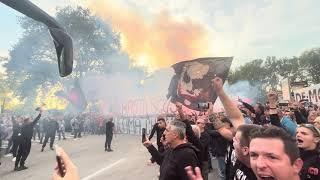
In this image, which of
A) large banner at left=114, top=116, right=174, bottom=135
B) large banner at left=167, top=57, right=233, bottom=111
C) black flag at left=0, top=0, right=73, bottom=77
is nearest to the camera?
black flag at left=0, top=0, right=73, bottom=77

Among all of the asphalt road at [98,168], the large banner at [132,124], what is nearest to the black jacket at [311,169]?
the asphalt road at [98,168]

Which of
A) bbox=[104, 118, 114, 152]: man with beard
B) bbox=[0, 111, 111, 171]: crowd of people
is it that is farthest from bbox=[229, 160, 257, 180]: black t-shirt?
bbox=[104, 118, 114, 152]: man with beard

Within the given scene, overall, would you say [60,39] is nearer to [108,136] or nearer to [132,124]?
[108,136]

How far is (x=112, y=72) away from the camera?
51562 millimetres

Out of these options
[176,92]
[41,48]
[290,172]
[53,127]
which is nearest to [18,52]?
[41,48]

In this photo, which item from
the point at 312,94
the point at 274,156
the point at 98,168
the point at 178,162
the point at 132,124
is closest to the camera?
the point at 274,156

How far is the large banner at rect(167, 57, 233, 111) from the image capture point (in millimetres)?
11578

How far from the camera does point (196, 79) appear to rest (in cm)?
1198

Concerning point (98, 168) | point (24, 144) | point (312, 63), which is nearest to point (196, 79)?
point (98, 168)

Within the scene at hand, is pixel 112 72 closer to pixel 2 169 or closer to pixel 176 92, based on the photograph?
pixel 2 169

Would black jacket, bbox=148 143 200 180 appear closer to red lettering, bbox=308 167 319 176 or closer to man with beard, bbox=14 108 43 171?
red lettering, bbox=308 167 319 176

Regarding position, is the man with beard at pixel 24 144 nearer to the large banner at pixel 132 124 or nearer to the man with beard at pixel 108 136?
the man with beard at pixel 108 136

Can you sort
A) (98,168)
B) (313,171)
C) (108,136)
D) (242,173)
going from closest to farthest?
1. (242,173)
2. (313,171)
3. (98,168)
4. (108,136)

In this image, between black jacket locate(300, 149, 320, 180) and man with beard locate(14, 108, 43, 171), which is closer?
black jacket locate(300, 149, 320, 180)
